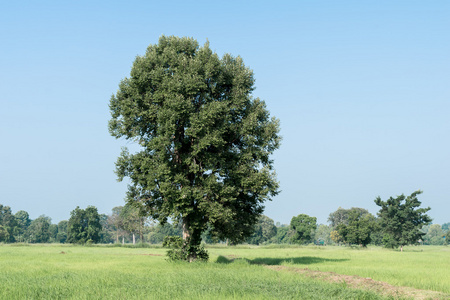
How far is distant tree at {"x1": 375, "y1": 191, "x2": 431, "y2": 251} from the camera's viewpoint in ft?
331

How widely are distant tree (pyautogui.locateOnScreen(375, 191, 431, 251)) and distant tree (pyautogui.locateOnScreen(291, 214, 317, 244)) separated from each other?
36987 millimetres

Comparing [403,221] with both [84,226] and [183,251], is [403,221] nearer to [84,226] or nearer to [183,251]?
[183,251]

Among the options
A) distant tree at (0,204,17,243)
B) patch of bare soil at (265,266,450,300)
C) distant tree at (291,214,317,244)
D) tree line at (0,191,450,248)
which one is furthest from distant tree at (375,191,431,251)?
distant tree at (0,204,17,243)

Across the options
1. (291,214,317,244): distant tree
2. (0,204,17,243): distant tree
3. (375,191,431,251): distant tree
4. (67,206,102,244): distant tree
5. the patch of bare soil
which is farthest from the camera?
(0,204,17,243): distant tree

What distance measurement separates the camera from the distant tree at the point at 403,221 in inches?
3969

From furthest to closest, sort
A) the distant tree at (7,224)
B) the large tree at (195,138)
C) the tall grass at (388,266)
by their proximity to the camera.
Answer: the distant tree at (7,224), the large tree at (195,138), the tall grass at (388,266)

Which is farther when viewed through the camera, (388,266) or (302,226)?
(302,226)

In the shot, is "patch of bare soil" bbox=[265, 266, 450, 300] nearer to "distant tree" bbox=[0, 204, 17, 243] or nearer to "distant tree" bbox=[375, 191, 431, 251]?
"distant tree" bbox=[375, 191, 431, 251]

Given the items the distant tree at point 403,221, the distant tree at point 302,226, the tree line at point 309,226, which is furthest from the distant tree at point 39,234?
the distant tree at point 403,221

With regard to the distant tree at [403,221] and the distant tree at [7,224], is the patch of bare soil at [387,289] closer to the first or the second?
the distant tree at [403,221]

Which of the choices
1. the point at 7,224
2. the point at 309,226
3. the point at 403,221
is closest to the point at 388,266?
the point at 403,221

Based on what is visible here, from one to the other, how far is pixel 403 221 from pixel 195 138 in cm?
8505

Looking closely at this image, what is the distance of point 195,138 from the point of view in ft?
122

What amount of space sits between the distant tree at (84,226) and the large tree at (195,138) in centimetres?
10579
